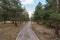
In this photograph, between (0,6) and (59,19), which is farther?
(0,6)

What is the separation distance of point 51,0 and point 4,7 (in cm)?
1008

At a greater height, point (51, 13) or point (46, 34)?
point (51, 13)

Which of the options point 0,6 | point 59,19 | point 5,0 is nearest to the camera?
point 59,19

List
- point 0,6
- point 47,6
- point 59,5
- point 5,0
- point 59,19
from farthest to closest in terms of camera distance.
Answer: point 5,0, point 0,6, point 47,6, point 59,5, point 59,19

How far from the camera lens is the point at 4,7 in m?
31.8

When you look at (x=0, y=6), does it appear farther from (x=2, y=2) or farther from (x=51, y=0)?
(x=51, y=0)

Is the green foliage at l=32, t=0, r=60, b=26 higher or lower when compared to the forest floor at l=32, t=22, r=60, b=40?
higher

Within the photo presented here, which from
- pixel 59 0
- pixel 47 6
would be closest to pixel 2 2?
pixel 47 6

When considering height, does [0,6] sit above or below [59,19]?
above

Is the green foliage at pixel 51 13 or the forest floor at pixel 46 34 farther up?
the green foliage at pixel 51 13

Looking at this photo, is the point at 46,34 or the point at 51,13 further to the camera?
the point at 51,13

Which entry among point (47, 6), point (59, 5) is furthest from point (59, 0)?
point (47, 6)

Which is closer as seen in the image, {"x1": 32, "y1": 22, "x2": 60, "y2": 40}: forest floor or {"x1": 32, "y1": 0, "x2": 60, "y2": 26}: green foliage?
{"x1": 32, "y1": 22, "x2": 60, "y2": 40}: forest floor

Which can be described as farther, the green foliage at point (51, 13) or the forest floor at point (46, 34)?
the green foliage at point (51, 13)
